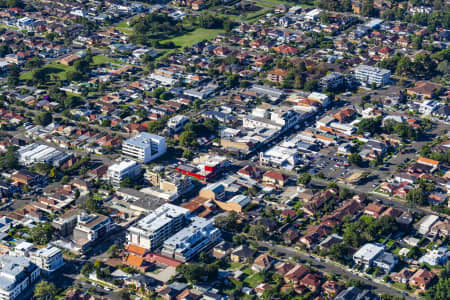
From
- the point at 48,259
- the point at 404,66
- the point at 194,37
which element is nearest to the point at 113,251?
the point at 48,259

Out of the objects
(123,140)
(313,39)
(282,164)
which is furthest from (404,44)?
(123,140)

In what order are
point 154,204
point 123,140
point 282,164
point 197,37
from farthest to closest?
1. point 197,37
2. point 123,140
3. point 282,164
4. point 154,204

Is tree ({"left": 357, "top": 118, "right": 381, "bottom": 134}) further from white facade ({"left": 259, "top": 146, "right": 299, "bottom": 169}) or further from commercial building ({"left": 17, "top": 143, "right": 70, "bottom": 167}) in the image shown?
commercial building ({"left": 17, "top": 143, "right": 70, "bottom": 167})

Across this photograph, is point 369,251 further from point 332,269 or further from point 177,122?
point 177,122

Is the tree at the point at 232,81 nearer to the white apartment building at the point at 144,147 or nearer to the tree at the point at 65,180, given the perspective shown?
the white apartment building at the point at 144,147

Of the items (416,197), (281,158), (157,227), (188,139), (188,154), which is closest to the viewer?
(157,227)

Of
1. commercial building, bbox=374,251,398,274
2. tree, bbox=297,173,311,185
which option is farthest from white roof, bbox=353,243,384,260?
tree, bbox=297,173,311,185

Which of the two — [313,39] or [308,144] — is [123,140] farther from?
[313,39]
